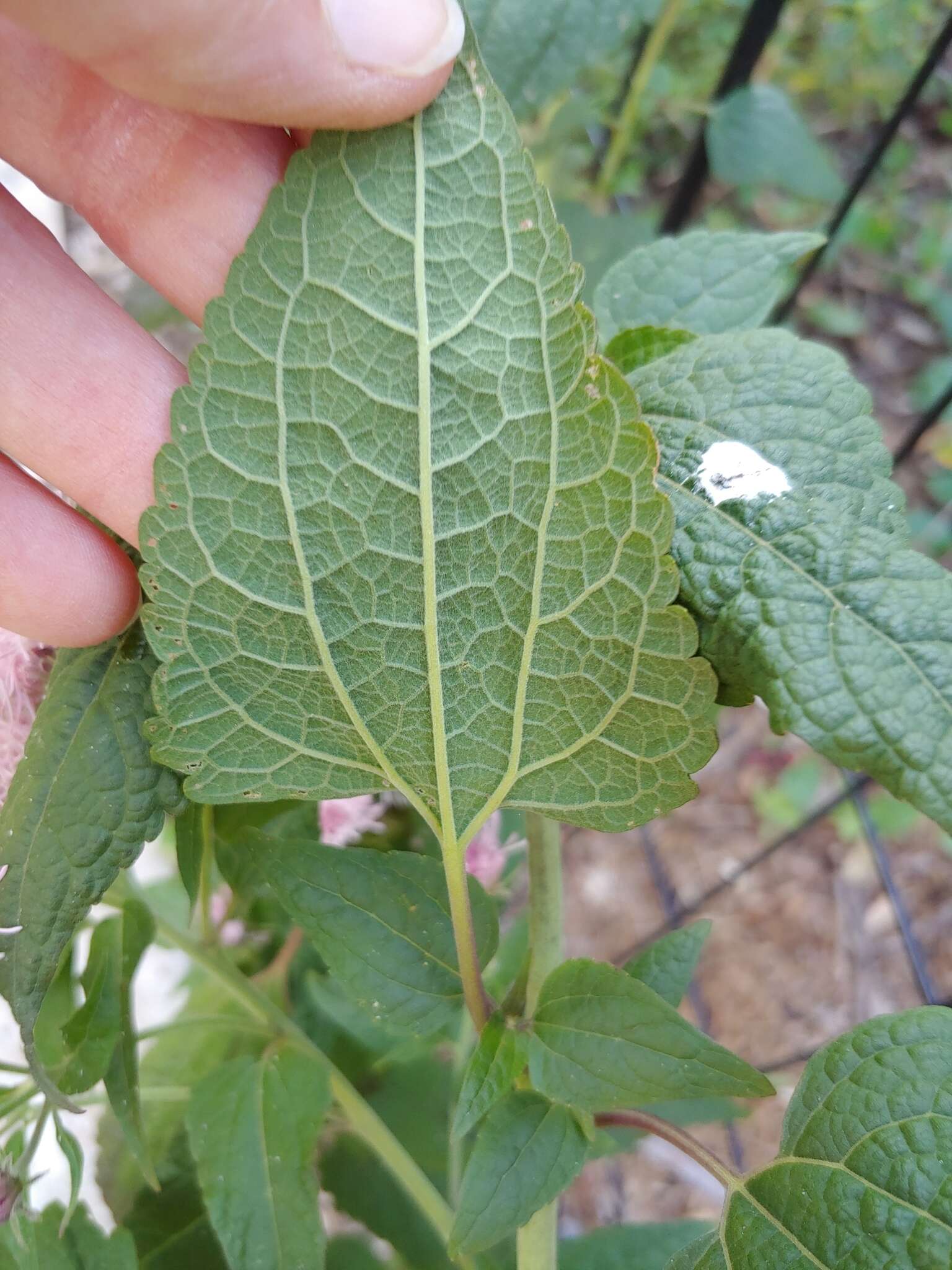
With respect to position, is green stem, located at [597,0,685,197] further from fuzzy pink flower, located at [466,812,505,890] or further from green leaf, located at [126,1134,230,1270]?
green leaf, located at [126,1134,230,1270]

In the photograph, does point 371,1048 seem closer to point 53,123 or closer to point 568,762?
point 568,762

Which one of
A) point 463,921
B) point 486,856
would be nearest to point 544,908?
point 463,921

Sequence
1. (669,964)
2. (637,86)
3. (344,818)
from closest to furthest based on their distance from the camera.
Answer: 1. (669,964)
2. (344,818)
3. (637,86)

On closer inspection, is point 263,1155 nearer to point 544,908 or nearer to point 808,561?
point 544,908

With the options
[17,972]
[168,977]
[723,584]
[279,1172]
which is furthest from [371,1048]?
[168,977]

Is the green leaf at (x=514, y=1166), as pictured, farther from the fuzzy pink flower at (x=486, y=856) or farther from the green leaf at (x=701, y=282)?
the green leaf at (x=701, y=282)

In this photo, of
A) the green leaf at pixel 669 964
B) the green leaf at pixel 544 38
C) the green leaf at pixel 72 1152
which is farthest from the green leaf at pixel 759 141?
the green leaf at pixel 72 1152
